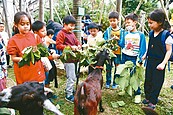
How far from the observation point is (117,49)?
4660 mm

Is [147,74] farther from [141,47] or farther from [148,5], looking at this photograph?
[148,5]

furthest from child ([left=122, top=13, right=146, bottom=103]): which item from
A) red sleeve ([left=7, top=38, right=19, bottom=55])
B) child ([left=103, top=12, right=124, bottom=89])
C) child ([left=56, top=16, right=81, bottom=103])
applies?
red sleeve ([left=7, top=38, right=19, bottom=55])

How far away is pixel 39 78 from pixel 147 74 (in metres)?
1.81

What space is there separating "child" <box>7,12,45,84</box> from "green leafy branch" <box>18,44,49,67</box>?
0.08 metres

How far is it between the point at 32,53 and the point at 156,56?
198 cm

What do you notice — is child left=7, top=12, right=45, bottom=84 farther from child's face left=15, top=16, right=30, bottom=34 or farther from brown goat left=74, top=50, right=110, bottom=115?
brown goat left=74, top=50, right=110, bottom=115

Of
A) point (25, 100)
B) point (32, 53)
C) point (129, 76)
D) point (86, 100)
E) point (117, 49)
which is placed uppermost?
point (32, 53)

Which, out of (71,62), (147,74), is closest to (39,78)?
(71,62)

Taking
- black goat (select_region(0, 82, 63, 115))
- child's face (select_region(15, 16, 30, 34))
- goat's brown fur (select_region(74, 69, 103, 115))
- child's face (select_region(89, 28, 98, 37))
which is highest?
child's face (select_region(15, 16, 30, 34))

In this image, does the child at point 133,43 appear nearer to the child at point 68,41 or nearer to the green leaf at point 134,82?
the green leaf at point 134,82

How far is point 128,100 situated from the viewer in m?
4.47

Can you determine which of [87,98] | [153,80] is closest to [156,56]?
[153,80]

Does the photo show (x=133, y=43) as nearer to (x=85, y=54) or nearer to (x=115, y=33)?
(x=115, y=33)

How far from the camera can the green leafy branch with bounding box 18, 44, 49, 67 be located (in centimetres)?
286
